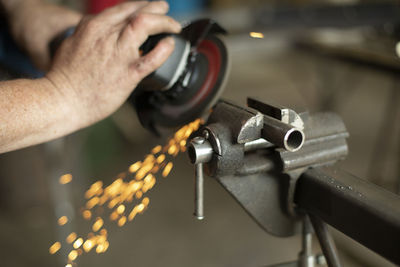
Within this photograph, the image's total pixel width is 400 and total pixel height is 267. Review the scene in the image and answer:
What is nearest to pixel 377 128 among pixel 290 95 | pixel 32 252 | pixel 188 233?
pixel 290 95

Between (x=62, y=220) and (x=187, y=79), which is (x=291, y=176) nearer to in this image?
(x=187, y=79)

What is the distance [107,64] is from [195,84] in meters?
0.17

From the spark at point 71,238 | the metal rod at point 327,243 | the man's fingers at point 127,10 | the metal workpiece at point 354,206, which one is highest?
the man's fingers at point 127,10

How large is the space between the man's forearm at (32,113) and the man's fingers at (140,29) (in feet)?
0.46

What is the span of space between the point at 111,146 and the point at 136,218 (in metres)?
0.66

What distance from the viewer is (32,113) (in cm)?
68

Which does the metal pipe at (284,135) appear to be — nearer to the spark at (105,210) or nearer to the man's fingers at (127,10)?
the man's fingers at (127,10)

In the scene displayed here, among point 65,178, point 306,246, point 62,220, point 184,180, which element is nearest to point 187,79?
point 306,246

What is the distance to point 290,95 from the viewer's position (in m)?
3.76

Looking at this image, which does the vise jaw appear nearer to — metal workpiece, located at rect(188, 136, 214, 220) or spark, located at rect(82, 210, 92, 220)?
metal workpiece, located at rect(188, 136, 214, 220)

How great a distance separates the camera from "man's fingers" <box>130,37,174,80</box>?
2.42ft

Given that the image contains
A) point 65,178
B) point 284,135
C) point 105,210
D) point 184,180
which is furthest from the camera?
point 184,180

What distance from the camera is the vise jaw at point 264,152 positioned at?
0.58 metres

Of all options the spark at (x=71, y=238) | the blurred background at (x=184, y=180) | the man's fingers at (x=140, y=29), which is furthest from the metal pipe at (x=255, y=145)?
the spark at (x=71, y=238)
